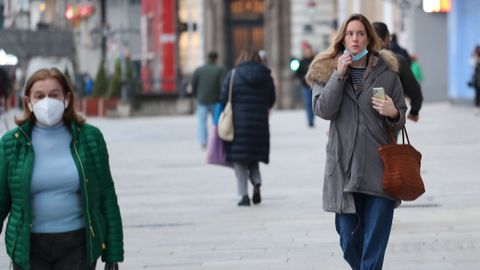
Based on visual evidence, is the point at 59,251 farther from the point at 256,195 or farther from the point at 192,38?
the point at 192,38

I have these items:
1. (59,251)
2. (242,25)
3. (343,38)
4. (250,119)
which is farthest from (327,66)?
(242,25)

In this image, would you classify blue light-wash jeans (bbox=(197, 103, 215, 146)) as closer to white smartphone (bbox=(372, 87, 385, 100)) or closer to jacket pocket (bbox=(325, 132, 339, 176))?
jacket pocket (bbox=(325, 132, 339, 176))

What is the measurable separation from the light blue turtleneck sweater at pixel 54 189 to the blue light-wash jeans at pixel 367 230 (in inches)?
79.4

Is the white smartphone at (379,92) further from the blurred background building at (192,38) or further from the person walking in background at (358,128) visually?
the blurred background building at (192,38)

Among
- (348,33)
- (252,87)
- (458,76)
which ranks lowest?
(458,76)

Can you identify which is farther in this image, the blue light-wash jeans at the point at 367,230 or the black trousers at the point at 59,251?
the blue light-wash jeans at the point at 367,230

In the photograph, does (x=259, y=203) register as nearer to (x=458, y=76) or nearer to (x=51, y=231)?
(x=51, y=231)

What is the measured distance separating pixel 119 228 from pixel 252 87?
8.49m

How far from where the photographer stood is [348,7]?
172 feet

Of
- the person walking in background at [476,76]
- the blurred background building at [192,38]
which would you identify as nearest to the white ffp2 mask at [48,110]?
the person walking in background at [476,76]

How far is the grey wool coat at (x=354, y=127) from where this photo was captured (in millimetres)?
8055

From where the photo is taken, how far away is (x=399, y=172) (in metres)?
7.97

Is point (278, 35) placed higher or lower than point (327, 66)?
lower

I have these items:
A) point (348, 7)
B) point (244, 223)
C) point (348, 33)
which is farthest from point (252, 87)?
point (348, 7)
